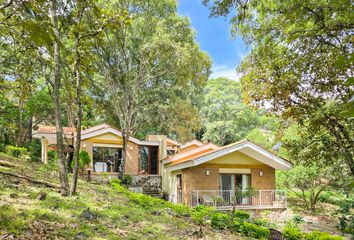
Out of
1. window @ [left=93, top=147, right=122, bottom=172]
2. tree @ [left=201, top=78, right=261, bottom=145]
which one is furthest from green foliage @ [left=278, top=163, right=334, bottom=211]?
tree @ [left=201, top=78, right=261, bottom=145]

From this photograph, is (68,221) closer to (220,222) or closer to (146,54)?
(220,222)

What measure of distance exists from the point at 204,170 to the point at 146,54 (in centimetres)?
791

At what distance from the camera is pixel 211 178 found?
16.5 m

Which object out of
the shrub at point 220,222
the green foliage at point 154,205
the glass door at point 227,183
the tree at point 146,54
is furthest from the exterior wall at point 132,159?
the shrub at point 220,222

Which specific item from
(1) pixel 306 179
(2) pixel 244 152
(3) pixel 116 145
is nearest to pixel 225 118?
(3) pixel 116 145

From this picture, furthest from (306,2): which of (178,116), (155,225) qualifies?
(178,116)

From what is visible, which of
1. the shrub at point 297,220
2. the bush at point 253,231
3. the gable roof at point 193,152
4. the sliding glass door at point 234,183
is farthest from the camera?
the gable roof at point 193,152

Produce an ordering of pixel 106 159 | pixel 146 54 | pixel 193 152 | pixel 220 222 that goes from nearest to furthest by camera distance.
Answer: pixel 220 222, pixel 193 152, pixel 146 54, pixel 106 159

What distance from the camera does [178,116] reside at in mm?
22281

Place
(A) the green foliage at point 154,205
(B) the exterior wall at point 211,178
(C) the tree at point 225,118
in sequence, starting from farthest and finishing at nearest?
(C) the tree at point 225,118 → (B) the exterior wall at point 211,178 → (A) the green foliage at point 154,205

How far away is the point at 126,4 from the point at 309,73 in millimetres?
12954

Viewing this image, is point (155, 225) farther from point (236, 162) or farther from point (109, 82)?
point (109, 82)

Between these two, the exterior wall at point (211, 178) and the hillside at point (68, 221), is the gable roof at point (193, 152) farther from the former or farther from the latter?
the hillside at point (68, 221)

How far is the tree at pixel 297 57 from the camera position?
534 cm
